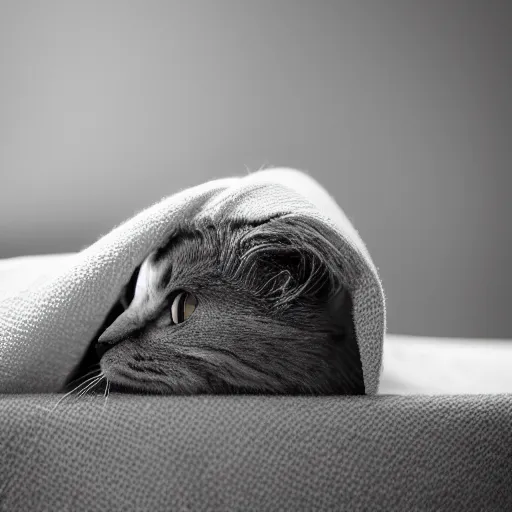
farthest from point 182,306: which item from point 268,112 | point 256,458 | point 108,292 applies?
point 268,112

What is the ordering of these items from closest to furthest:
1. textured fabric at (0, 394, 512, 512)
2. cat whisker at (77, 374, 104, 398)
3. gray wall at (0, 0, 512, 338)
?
textured fabric at (0, 394, 512, 512), cat whisker at (77, 374, 104, 398), gray wall at (0, 0, 512, 338)

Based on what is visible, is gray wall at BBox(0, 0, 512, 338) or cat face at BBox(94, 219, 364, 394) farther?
gray wall at BBox(0, 0, 512, 338)

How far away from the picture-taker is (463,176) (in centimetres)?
191

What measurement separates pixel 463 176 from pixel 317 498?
1652 millimetres

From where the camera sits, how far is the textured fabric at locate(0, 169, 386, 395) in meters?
0.58

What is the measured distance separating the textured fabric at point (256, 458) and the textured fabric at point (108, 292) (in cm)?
7

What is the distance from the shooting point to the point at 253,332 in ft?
2.06

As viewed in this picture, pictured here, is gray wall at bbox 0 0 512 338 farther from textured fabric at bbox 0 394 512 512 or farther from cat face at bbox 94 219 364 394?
textured fabric at bbox 0 394 512 512

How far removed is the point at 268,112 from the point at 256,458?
1.57 m

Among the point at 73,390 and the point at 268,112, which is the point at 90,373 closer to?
the point at 73,390

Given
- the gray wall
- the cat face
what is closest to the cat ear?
the cat face

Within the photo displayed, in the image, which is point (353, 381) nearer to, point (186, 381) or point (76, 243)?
A: point (186, 381)

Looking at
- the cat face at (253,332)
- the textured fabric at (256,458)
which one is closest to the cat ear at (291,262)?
the cat face at (253,332)

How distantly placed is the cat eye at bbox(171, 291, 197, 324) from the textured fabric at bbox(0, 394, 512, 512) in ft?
0.53
